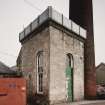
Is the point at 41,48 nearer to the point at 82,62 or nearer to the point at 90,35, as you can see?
the point at 82,62

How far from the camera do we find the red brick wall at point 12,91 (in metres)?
8.85

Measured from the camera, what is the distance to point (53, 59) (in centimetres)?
1497

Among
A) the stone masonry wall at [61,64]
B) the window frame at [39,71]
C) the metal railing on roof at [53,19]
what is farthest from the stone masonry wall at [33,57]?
the metal railing on roof at [53,19]

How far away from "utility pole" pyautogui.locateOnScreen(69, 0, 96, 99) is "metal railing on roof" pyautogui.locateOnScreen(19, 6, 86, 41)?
1.03 meters

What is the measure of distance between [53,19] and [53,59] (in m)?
2.74

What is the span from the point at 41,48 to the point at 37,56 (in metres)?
1.11

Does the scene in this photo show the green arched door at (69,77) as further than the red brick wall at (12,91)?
Yes

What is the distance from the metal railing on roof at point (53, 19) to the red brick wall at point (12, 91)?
21.9 feet

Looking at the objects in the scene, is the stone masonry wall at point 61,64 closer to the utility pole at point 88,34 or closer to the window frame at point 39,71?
the utility pole at point 88,34

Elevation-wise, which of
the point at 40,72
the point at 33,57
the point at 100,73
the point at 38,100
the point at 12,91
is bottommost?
the point at 38,100

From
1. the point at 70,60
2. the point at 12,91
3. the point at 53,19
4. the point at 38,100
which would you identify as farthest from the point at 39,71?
the point at 12,91

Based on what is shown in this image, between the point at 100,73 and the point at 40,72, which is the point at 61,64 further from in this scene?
the point at 100,73

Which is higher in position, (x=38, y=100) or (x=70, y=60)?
(x=70, y=60)

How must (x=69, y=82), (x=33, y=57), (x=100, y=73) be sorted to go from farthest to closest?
(x=100, y=73) < (x=33, y=57) < (x=69, y=82)
